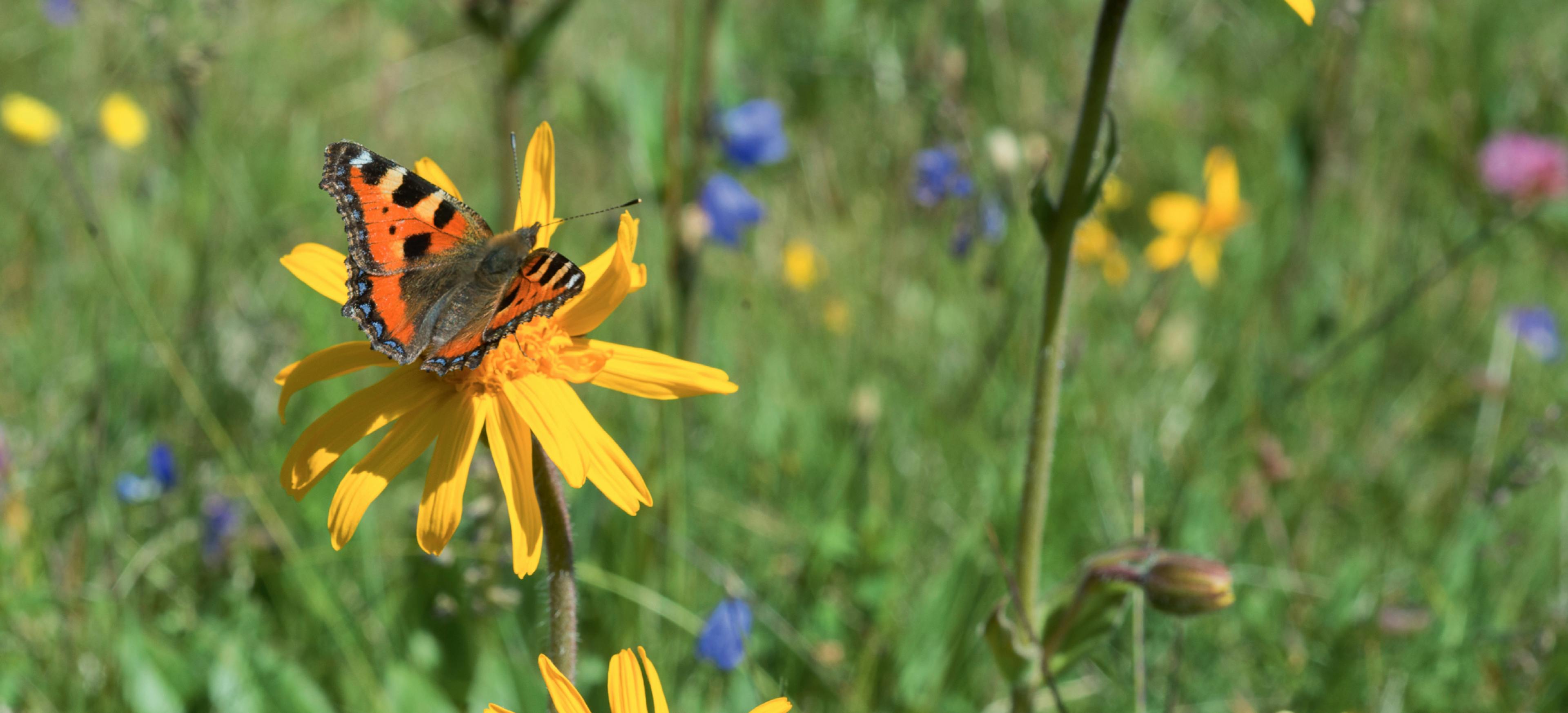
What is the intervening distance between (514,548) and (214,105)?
11.8ft

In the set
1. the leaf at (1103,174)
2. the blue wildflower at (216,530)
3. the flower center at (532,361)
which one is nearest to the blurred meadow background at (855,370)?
the blue wildflower at (216,530)

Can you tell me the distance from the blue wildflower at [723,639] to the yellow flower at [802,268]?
174 centimetres

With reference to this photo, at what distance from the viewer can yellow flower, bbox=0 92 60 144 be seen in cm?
338

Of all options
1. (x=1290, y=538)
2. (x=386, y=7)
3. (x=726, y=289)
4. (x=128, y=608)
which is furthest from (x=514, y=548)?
(x=386, y=7)

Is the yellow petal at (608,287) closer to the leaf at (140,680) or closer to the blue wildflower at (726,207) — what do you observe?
the leaf at (140,680)

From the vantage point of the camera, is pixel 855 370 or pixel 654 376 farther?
pixel 855 370

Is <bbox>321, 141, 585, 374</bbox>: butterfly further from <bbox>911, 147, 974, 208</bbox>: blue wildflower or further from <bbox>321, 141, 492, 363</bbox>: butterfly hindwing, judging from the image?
<bbox>911, 147, 974, 208</bbox>: blue wildflower

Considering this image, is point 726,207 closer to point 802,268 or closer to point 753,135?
point 753,135

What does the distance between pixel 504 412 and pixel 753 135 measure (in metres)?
1.84

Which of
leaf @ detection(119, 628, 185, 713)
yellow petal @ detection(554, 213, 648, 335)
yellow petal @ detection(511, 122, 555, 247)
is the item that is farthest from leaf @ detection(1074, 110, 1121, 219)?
leaf @ detection(119, 628, 185, 713)

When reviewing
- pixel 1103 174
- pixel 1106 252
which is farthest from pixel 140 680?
pixel 1106 252

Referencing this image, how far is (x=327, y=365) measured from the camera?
147cm

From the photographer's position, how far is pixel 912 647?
2133 mm

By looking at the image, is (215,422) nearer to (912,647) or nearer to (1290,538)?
(912,647)
